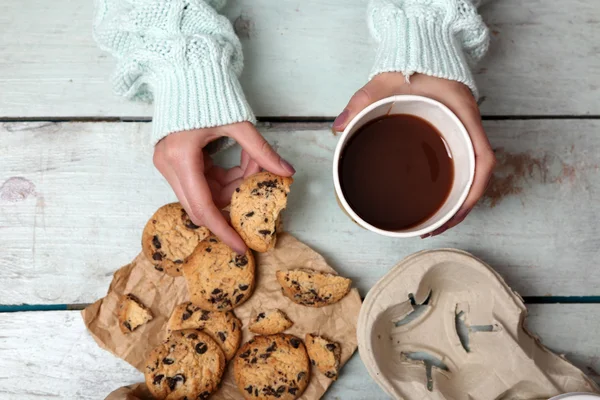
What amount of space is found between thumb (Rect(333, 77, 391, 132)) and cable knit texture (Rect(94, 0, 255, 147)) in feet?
0.42

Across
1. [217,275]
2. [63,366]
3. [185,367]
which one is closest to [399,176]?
[217,275]

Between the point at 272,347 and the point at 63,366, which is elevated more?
Result: the point at 272,347

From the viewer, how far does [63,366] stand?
71 cm

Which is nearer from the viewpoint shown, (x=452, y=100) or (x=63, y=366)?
(x=452, y=100)

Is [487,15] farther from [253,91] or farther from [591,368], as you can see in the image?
[591,368]

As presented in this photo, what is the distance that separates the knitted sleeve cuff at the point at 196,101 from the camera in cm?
60

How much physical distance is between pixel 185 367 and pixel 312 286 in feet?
0.67

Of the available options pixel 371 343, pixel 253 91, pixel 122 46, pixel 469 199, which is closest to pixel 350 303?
pixel 371 343

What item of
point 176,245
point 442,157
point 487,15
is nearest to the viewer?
point 442,157

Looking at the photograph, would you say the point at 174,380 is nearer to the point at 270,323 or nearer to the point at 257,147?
the point at 270,323

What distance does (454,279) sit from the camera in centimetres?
69

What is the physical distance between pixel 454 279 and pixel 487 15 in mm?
434

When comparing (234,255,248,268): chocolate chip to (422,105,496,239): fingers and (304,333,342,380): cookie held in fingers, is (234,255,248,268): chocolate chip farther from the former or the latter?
(422,105,496,239): fingers

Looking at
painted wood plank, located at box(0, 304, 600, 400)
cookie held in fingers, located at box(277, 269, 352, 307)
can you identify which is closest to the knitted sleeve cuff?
cookie held in fingers, located at box(277, 269, 352, 307)
